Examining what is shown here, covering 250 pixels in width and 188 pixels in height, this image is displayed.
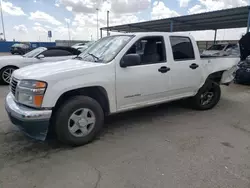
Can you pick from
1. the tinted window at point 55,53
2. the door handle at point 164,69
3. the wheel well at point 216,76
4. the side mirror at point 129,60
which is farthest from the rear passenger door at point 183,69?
the tinted window at point 55,53

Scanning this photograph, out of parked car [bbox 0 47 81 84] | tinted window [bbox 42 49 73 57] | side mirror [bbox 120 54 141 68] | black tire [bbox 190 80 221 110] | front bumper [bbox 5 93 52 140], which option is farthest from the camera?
tinted window [bbox 42 49 73 57]

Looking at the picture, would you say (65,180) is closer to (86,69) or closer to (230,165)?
(86,69)

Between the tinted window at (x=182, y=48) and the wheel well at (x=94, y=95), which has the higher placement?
the tinted window at (x=182, y=48)

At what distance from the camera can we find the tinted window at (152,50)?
4125 mm

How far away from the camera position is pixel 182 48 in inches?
177

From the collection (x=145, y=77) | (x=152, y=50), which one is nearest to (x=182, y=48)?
(x=152, y=50)

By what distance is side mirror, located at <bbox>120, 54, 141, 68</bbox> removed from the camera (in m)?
3.48

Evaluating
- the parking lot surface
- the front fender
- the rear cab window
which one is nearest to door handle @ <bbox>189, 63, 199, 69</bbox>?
the rear cab window

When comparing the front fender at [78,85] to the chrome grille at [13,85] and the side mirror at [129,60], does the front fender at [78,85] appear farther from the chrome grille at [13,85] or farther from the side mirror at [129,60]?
the chrome grille at [13,85]

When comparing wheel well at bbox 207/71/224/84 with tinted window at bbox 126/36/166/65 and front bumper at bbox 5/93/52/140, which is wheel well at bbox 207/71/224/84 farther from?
front bumper at bbox 5/93/52/140

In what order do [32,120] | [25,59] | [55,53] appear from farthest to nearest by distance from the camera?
[55,53] < [25,59] < [32,120]

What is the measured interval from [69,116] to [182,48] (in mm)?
2794

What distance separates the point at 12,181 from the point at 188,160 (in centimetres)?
230

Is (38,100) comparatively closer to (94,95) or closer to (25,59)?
(94,95)
